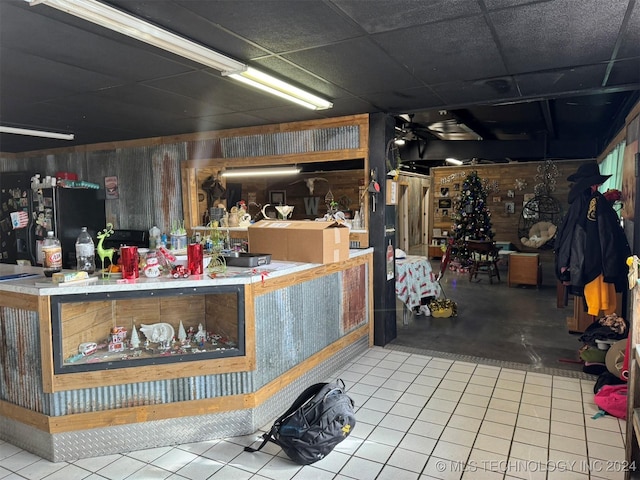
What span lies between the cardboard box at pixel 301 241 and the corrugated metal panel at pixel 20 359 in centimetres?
185

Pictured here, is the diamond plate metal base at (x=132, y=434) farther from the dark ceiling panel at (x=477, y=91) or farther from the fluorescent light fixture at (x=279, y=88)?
the dark ceiling panel at (x=477, y=91)

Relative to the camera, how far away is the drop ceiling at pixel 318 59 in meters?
2.26

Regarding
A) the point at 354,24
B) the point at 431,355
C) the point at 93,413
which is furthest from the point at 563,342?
the point at 93,413

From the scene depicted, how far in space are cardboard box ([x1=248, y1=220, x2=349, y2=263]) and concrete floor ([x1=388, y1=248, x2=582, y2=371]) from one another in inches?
63.3

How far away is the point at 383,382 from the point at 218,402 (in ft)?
5.04

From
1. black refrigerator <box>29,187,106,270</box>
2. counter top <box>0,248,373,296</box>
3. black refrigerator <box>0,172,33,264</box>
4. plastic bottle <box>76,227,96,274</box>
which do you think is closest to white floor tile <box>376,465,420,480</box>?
counter top <box>0,248,373,296</box>

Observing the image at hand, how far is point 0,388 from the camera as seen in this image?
289 cm

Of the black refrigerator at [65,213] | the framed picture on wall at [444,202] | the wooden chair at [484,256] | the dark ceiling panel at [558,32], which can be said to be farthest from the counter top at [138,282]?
the framed picture on wall at [444,202]

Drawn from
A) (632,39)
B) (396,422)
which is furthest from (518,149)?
(396,422)

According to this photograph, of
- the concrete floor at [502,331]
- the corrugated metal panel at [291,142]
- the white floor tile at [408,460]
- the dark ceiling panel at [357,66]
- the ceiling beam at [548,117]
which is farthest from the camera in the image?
the ceiling beam at [548,117]

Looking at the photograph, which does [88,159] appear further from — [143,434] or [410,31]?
[410,31]

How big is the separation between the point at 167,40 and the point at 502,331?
4.81 meters

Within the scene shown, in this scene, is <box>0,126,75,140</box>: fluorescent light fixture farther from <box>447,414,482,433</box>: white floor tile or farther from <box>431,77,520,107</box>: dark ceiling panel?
<box>447,414,482,433</box>: white floor tile

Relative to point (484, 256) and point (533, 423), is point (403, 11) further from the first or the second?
point (484, 256)
